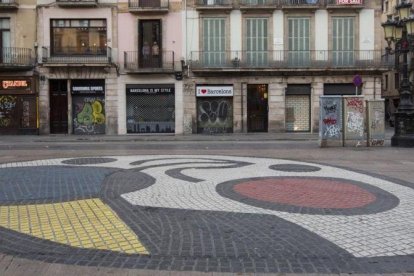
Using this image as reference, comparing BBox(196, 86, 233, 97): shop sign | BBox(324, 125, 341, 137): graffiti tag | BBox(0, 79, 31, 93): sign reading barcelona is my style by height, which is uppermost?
BBox(0, 79, 31, 93): sign reading barcelona is my style

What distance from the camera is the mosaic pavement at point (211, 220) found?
516cm

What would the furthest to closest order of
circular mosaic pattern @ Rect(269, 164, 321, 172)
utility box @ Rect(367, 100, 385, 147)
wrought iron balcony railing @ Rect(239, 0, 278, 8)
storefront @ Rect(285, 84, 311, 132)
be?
1. storefront @ Rect(285, 84, 311, 132)
2. wrought iron balcony railing @ Rect(239, 0, 278, 8)
3. utility box @ Rect(367, 100, 385, 147)
4. circular mosaic pattern @ Rect(269, 164, 321, 172)

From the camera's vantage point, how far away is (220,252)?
534 cm

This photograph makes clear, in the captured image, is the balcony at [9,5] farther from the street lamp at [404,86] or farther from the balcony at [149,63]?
the street lamp at [404,86]

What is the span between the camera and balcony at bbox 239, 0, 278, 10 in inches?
1282

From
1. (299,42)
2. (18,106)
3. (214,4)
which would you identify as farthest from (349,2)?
(18,106)

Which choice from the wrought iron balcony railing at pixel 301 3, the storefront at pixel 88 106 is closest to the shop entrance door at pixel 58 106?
the storefront at pixel 88 106

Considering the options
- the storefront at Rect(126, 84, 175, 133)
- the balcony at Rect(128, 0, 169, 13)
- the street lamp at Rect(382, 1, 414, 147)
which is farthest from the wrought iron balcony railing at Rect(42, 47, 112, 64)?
the street lamp at Rect(382, 1, 414, 147)

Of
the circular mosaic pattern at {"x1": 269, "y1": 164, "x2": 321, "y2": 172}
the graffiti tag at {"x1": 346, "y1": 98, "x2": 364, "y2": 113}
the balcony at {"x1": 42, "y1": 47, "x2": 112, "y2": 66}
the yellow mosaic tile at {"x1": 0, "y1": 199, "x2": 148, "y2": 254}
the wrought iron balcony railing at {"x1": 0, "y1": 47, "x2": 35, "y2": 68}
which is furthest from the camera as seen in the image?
the wrought iron balcony railing at {"x1": 0, "y1": 47, "x2": 35, "y2": 68}

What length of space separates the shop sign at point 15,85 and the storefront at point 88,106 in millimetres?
2873

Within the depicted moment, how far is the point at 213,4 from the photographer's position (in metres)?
32.8

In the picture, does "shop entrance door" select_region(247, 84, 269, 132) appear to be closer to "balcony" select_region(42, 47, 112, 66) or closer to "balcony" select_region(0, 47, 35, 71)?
"balcony" select_region(42, 47, 112, 66)

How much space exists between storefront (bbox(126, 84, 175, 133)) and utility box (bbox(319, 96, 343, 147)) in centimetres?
1528

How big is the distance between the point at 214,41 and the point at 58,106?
1121cm
